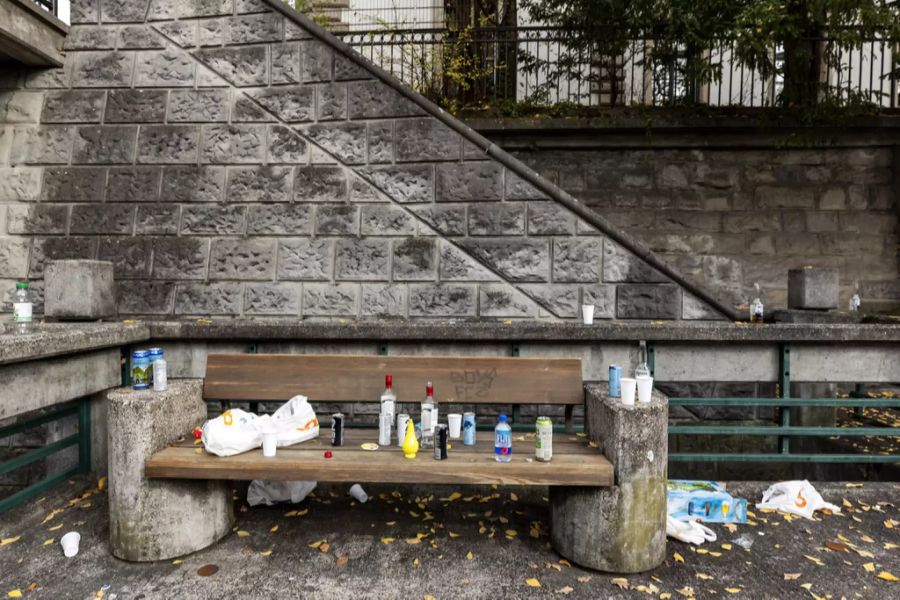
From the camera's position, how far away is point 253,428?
336 centimetres

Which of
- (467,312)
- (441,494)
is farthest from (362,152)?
(441,494)

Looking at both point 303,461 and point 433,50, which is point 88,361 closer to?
point 303,461

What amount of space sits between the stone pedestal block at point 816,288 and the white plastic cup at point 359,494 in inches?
217

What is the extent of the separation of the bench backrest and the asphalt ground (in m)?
0.88

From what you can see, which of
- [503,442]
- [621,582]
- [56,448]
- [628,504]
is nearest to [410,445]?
[503,442]

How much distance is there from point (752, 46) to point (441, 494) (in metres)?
6.95

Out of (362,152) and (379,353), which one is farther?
(362,152)

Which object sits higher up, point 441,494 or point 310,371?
point 310,371

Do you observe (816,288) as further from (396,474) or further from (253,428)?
(253,428)

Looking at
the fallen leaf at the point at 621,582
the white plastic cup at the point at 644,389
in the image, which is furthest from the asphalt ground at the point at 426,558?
the white plastic cup at the point at 644,389

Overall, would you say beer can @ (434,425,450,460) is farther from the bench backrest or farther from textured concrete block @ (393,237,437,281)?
textured concrete block @ (393,237,437,281)

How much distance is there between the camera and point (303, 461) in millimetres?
3127

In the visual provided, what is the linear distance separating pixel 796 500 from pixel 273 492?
399cm

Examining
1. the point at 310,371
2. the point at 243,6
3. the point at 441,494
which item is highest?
the point at 243,6
